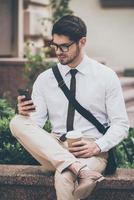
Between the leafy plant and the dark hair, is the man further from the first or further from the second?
the leafy plant

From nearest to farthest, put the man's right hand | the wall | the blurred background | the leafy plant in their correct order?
the man's right hand
the leafy plant
the blurred background
the wall

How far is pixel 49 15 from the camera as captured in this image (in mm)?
13281

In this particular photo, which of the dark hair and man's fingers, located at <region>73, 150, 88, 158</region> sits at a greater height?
the dark hair

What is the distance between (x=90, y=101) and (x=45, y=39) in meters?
7.09

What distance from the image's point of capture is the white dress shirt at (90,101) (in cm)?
561

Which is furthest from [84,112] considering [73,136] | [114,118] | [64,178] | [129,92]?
[129,92]

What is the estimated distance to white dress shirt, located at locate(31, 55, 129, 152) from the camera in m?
5.61

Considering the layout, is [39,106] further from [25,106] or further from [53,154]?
[53,154]

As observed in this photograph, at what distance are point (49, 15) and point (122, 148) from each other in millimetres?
6404

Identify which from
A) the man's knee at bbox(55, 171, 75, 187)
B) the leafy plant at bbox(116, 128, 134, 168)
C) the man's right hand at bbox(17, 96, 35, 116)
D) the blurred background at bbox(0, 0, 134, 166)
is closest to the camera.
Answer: the man's knee at bbox(55, 171, 75, 187)

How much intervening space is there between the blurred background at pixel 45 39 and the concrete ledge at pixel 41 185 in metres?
0.51

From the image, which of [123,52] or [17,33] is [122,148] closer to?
[17,33]

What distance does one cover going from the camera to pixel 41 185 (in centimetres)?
576

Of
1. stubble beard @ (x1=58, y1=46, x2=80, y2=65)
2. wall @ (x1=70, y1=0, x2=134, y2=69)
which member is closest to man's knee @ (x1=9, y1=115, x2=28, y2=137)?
stubble beard @ (x1=58, y1=46, x2=80, y2=65)
